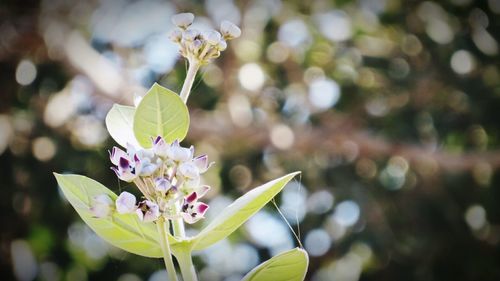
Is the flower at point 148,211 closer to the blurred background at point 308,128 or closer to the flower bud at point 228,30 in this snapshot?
the flower bud at point 228,30

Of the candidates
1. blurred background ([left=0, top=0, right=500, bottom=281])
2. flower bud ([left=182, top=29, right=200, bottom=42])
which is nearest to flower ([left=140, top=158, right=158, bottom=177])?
flower bud ([left=182, top=29, right=200, bottom=42])

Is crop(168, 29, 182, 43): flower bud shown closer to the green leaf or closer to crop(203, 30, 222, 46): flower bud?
crop(203, 30, 222, 46): flower bud

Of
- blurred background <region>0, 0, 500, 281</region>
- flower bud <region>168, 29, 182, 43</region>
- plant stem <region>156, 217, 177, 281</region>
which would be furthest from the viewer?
blurred background <region>0, 0, 500, 281</region>

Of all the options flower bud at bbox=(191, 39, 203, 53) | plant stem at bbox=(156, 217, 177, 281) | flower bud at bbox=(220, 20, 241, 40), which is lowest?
plant stem at bbox=(156, 217, 177, 281)

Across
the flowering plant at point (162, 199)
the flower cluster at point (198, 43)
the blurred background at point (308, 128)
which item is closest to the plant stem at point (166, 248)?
the flowering plant at point (162, 199)

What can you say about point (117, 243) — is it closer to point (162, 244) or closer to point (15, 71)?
point (162, 244)

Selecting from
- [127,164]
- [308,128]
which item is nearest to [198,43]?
[127,164]

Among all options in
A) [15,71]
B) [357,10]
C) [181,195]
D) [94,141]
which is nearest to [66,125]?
[94,141]
